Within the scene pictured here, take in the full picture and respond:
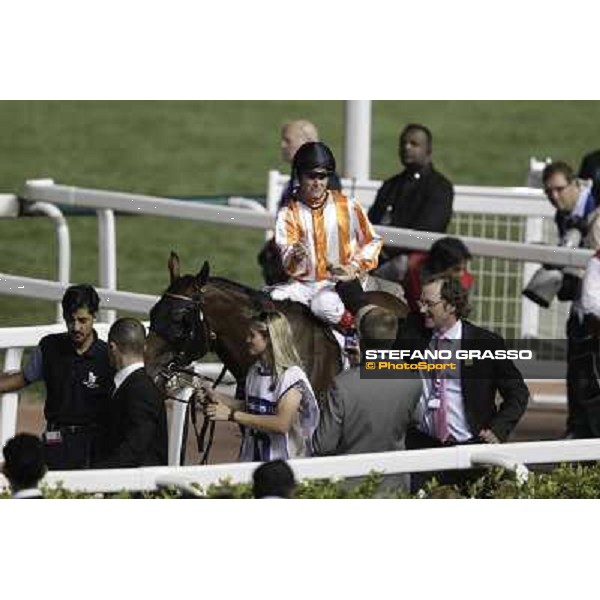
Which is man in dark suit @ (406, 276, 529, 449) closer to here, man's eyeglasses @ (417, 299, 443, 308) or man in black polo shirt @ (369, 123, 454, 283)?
man's eyeglasses @ (417, 299, 443, 308)

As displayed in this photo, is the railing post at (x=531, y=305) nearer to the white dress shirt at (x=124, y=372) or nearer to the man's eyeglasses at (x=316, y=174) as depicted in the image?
the man's eyeglasses at (x=316, y=174)

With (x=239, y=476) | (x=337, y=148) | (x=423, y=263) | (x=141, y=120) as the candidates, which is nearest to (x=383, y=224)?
(x=423, y=263)

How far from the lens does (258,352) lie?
1028cm

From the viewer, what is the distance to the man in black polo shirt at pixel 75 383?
34.3 ft

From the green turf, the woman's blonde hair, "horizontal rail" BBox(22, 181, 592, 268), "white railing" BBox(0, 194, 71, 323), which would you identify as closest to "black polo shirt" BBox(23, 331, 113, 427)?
the woman's blonde hair

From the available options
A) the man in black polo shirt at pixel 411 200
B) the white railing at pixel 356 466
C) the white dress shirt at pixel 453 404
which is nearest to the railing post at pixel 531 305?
the man in black polo shirt at pixel 411 200

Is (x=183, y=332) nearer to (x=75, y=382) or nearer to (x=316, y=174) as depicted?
(x=75, y=382)

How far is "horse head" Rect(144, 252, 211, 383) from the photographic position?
35.2 feet

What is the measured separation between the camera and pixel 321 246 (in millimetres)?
11375

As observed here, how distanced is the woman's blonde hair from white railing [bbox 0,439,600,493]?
0.86 meters

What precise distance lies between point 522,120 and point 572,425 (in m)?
15.7

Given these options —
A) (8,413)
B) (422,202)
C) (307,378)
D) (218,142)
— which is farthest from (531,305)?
(218,142)

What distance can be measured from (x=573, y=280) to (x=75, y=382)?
331cm

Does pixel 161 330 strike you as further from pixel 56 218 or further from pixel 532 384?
pixel 532 384
